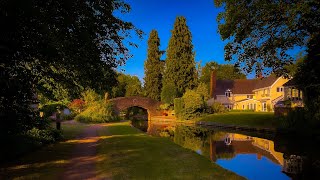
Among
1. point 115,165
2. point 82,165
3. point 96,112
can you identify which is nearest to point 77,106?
point 96,112

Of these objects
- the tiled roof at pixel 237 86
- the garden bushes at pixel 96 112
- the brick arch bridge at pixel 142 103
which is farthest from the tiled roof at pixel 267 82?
the garden bushes at pixel 96 112

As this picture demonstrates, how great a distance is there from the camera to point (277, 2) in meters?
13.9

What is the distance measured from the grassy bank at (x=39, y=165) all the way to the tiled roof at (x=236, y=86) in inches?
2430

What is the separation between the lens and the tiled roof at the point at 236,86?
7525cm

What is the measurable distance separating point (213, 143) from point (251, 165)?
7872 millimetres

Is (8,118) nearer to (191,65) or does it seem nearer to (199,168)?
(199,168)

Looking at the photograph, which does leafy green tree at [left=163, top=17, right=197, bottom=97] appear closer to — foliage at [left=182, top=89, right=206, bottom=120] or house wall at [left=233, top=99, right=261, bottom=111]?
foliage at [left=182, top=89, right=206, bottom=120]

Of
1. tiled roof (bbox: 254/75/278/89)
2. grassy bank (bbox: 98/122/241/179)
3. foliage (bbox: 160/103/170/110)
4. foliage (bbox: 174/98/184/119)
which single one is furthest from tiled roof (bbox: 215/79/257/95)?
grassy bank (bbox: 98/122/241/179)

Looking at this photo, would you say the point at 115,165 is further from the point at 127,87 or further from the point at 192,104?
the point at 127,87

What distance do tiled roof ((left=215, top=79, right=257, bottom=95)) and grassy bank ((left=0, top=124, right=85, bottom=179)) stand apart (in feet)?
202

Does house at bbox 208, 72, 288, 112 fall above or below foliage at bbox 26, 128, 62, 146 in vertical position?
above

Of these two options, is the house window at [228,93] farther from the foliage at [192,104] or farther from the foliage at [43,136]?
the foliage at [43,136]

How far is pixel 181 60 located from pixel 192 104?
1248 cm

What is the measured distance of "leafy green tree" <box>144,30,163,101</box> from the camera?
66.9m
